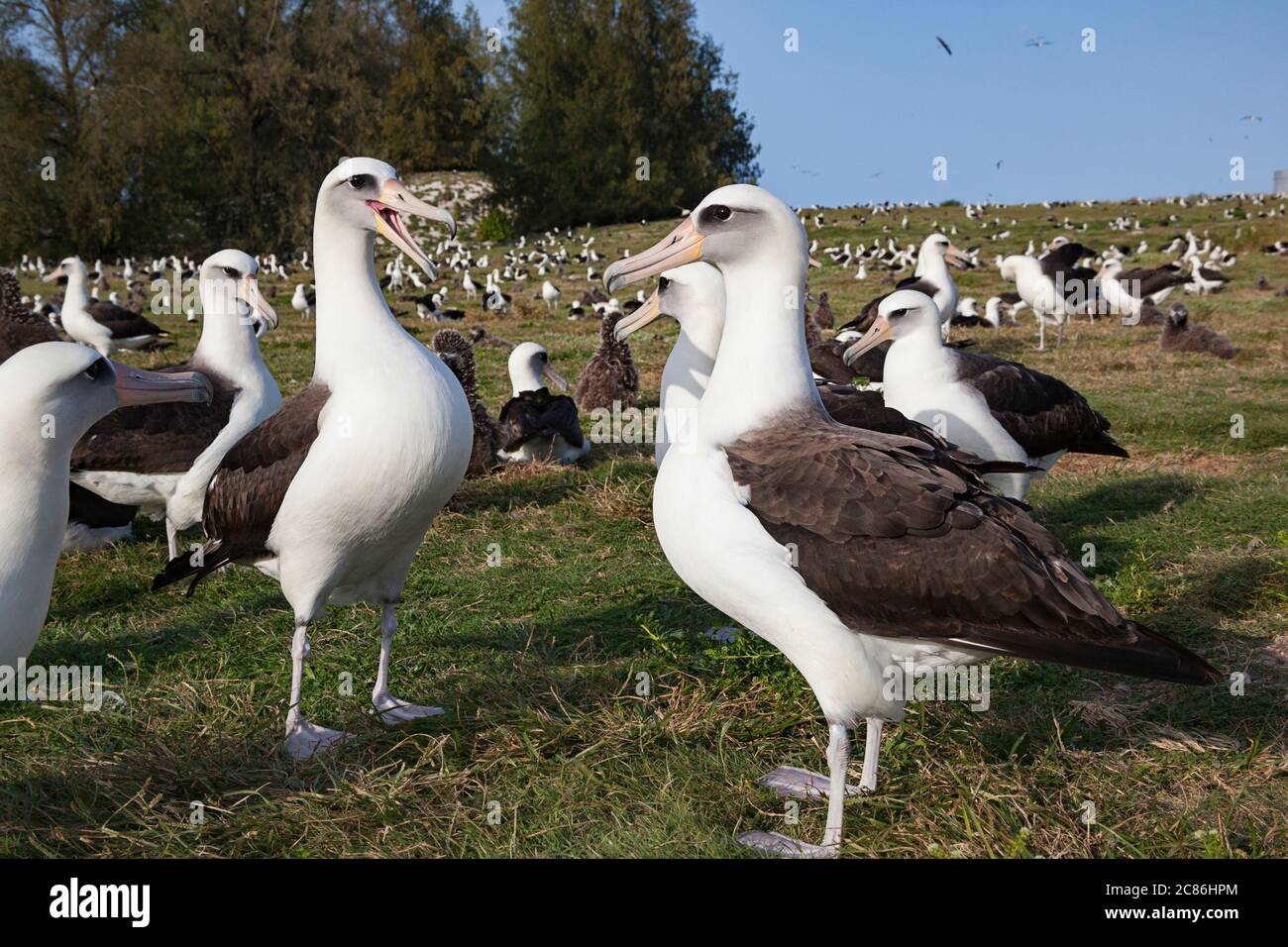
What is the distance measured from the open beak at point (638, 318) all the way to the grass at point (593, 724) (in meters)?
1.42

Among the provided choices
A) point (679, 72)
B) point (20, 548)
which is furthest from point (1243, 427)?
point (679, 72)

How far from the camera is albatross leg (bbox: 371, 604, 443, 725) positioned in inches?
171

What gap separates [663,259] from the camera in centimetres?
394

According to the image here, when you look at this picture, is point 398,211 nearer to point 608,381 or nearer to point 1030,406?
point 1030,406

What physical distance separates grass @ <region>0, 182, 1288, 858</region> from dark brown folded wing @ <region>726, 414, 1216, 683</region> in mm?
601

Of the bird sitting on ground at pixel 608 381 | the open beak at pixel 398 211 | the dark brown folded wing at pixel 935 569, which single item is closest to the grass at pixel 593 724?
the dark brown folded wing at pixel 935 569

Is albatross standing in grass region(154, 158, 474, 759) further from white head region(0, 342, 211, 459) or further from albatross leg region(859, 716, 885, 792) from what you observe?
albatross leg region(859, 716, 885, 792)

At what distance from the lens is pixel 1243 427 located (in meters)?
9.41

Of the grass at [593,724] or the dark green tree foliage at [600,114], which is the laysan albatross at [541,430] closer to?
the grass at [593,724]

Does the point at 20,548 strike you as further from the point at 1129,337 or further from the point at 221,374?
the point at 1129,337

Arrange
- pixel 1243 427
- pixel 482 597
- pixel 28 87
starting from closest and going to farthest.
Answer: pixel 482 597, pixel 1243 427, pixel 28 87

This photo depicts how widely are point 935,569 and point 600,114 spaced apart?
4914 centimetres

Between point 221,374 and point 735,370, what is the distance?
4268mm

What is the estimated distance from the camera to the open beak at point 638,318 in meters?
5.56
